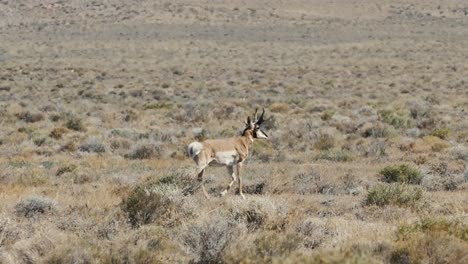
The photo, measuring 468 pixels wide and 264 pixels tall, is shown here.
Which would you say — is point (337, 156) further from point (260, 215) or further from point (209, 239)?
A: point (209, 239)

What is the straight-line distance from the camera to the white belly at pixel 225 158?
1134 centimetres

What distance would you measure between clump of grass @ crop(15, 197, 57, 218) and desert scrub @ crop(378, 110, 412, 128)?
14.6 metres

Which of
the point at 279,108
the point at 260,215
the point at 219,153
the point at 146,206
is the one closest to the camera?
the point at 260,215

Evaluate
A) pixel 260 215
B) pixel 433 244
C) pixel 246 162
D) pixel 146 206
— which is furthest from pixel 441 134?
pixel 433 244

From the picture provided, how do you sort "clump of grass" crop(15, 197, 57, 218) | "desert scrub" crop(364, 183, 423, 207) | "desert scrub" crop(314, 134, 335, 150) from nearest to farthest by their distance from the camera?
"clump of grass" crop(15, 197, 57, 218)
"desert scrub" crop(364, 183, 423, 207)
"desert scrub" crop(314, 134, 335, 150)

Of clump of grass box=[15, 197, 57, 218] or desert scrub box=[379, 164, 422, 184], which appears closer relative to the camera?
clump of grass box=[15, 197, 57, 218]

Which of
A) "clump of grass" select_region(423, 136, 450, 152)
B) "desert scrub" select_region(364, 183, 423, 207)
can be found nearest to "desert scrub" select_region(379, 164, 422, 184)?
"desert scrub" select_region(364, 183, 423, 207)

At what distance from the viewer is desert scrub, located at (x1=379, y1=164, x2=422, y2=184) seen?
41.9 feet

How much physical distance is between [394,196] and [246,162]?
622 centimetres

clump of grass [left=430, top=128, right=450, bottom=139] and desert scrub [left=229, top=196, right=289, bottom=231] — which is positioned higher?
desert scrub [left=229, top=196, right=289, bottom=231]

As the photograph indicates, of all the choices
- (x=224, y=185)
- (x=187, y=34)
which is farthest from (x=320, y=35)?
(x=224, y=185)

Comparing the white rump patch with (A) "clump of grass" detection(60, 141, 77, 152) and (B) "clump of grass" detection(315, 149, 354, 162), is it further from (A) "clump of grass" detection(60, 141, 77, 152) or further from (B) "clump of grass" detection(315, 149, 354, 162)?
(A) "clump of grass" detection(60, 141, 77, 152)

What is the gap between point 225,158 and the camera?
11383 millimetres

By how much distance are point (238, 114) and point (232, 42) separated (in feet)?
151
